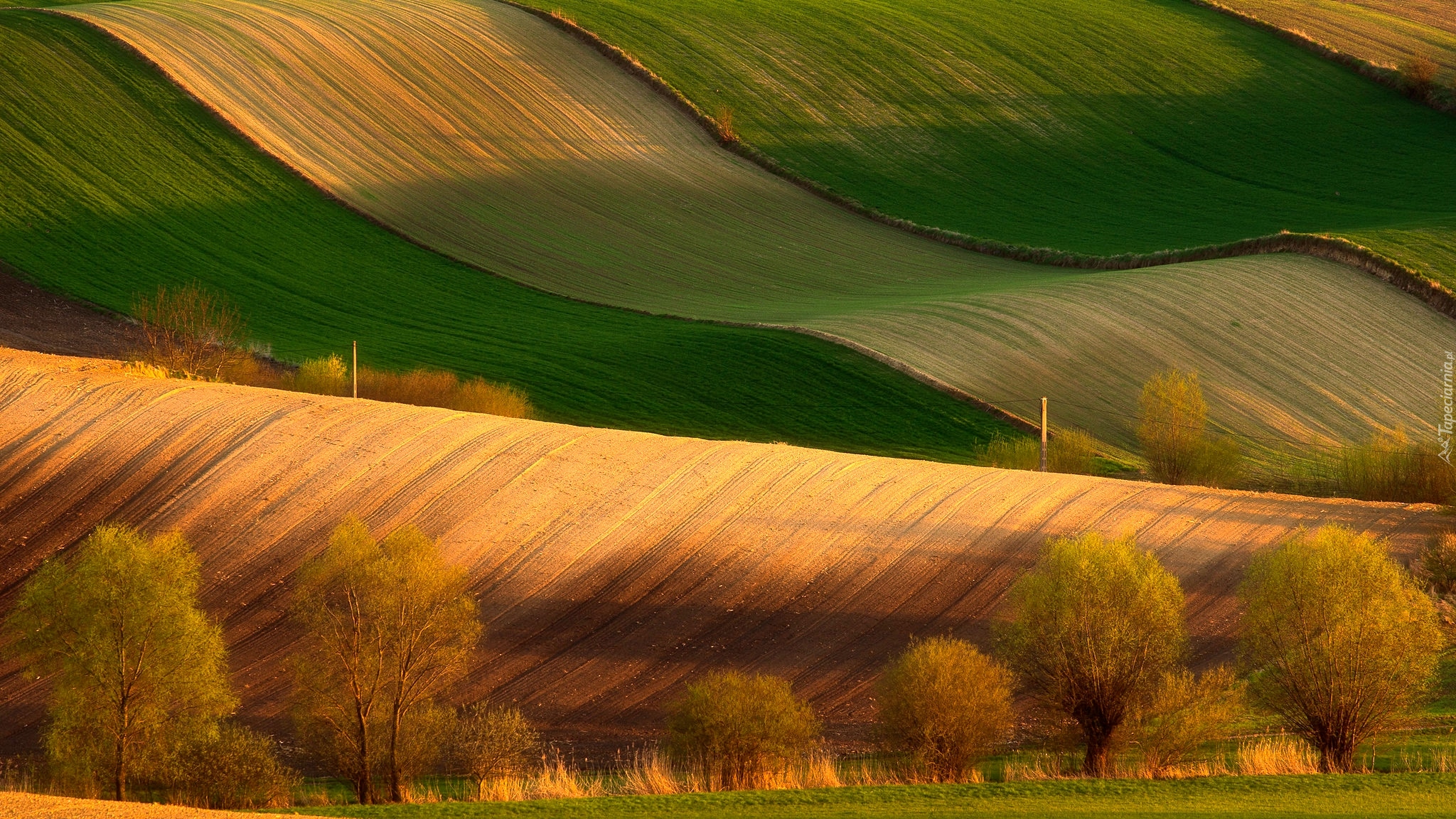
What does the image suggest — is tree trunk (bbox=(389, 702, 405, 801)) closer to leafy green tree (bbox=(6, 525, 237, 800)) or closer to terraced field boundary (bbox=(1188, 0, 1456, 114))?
leafy green tree (bbox=(6, 525, 237, 800))

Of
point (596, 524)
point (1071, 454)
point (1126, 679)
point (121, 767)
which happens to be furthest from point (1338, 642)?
point (1071, 454)

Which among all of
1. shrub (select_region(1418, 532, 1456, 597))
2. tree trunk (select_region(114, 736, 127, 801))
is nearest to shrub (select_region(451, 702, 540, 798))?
tree trunk (select_region(114, 736, 127, 801))

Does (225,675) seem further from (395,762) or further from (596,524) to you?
(596,524)

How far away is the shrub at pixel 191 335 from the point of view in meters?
42.7

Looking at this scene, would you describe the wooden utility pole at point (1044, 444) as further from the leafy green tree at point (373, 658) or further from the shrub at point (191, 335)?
the shrub at point (191, 335)

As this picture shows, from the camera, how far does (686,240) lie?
6378cm

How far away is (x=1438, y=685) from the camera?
2502 cm

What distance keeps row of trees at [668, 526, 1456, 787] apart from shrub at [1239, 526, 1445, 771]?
22 millimetres

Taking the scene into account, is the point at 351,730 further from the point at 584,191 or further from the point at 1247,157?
the point at 1247,157

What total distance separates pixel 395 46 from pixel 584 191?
15.6m

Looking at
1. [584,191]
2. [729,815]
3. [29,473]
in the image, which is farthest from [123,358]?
[729,815]

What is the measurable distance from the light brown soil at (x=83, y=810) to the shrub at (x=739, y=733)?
641 centimetres

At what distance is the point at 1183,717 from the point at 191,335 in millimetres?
32520

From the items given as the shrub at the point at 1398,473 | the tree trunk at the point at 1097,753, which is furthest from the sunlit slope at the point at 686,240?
the tree trunk at the point at 1097,753
